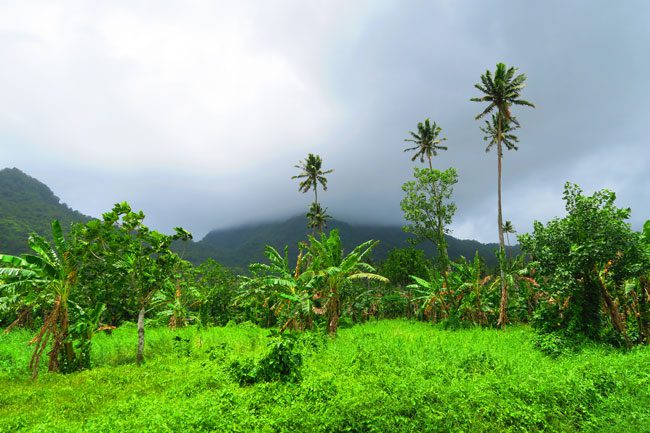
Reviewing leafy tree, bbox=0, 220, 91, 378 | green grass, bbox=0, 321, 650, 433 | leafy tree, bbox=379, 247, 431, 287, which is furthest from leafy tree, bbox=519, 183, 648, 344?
leafy tree, bbox=379, 247, 431, 287

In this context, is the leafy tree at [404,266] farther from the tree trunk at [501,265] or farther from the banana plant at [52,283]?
the banana plant at [52,283]

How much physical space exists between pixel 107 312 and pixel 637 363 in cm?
3976

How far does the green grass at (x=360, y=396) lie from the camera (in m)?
7.89

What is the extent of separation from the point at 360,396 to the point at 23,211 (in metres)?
143

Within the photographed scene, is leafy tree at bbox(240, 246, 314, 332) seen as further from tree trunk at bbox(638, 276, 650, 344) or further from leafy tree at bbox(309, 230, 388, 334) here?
tree trunk at bbox(638, 276, 650, 344)

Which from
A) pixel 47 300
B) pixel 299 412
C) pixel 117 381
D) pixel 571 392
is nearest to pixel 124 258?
pixel 47 300

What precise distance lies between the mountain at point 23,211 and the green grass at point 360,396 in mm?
73155

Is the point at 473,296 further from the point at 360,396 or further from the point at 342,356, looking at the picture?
the point at 360,396

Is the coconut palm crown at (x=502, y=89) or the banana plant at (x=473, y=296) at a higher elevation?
the coconut palm crown at (x=502, y=89)

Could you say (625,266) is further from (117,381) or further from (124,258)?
(124,258)

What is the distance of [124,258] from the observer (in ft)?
55.1

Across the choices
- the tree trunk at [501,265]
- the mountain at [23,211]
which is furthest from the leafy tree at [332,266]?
the mountain at [23,211]

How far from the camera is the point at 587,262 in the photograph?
1568cm

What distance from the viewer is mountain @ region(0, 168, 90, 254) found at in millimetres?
75312
